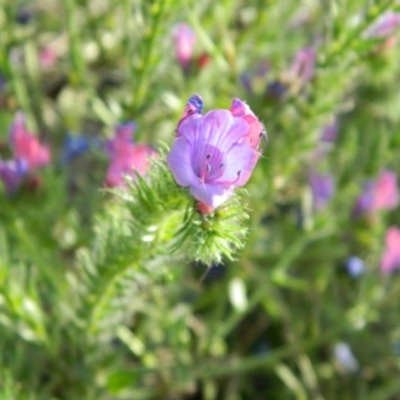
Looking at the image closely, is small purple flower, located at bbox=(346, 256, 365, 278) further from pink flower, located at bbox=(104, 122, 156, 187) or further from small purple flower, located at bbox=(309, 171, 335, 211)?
pink flower, located at bbox=(104, 122, 156, 187)

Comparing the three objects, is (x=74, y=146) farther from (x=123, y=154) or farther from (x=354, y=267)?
(x=354, y=267)

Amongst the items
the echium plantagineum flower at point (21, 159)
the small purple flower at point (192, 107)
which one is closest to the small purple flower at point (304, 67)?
the echium plantagineum flower at point (21, 159)

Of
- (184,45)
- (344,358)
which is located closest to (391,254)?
(344,358)

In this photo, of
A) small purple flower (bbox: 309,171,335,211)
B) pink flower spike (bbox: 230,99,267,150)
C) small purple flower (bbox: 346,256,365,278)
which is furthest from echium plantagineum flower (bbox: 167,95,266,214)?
small purple flower (bbox: 346,256,365,278)

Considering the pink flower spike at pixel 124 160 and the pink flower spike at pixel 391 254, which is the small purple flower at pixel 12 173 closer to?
the pink flower spike at pixel 124 160

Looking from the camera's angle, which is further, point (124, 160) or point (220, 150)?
point (124, 160)

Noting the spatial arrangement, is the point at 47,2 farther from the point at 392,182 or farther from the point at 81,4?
the point at 392,182

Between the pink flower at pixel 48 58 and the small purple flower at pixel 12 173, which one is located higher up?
the pink flower at pixel 48 58

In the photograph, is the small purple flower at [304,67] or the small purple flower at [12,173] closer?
the small purple flower at [12,173]
